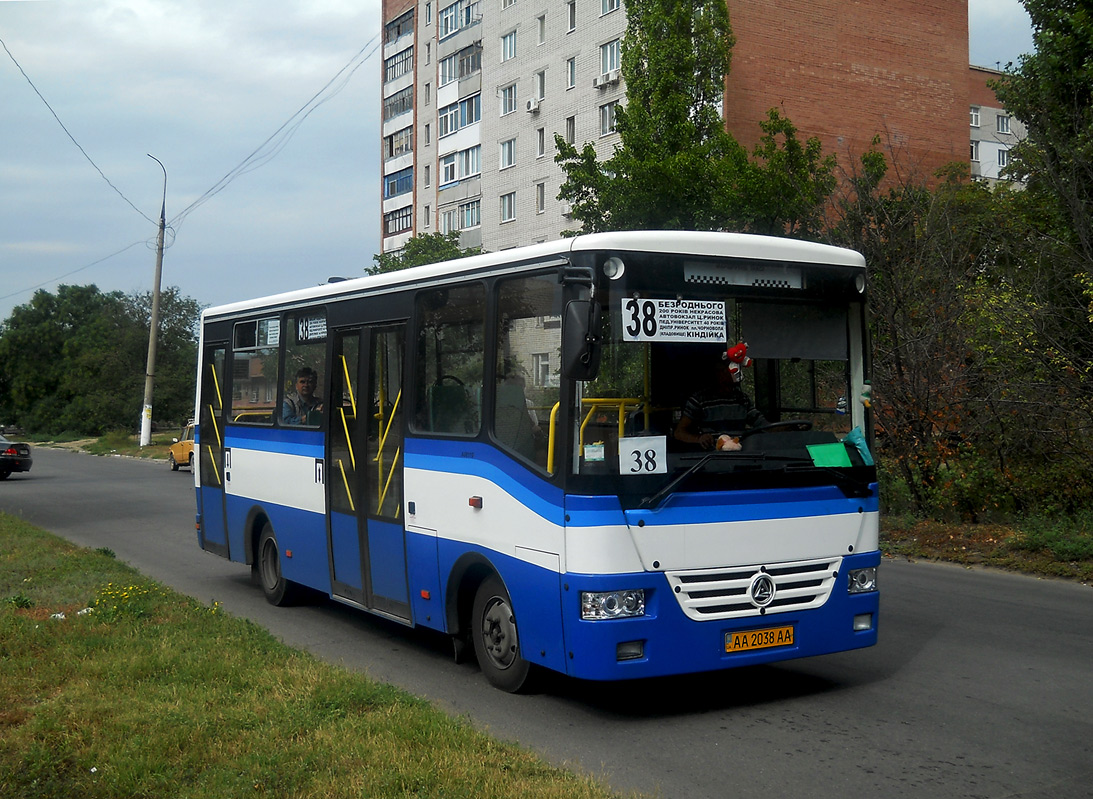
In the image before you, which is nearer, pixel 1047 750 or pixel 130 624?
pixel 1047 750

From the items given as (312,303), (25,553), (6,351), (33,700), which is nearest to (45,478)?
(25,553)

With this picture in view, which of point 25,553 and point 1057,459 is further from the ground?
point 1057,459

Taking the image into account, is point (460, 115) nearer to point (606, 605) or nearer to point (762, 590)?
point (762, 590)

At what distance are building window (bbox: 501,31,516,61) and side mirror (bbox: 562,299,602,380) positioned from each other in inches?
1965

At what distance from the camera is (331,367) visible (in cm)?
998

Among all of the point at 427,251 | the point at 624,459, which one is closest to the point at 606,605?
the point at 624,459

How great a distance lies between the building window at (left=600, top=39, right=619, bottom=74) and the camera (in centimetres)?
4634

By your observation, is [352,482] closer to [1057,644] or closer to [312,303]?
[312,303]

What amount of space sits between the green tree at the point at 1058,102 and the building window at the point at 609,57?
28893mm

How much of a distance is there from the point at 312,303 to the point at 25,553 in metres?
6.40

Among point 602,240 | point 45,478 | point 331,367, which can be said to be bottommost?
point 45,478

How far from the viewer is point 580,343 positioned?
246 inches

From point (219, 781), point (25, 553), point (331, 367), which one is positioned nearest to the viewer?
point (219, 781)

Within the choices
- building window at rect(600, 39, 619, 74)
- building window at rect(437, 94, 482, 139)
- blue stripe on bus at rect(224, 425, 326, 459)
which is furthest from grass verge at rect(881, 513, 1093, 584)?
building window at rect(437, 94, 482, 139)
